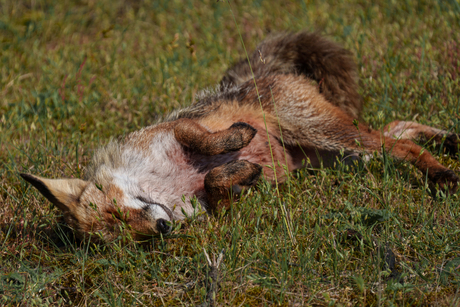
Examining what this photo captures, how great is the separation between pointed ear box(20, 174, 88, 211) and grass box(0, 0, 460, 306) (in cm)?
30

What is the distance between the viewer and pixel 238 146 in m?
3.71

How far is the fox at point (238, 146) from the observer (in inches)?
138

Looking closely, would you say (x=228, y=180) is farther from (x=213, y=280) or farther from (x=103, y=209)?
(x=103, y=209)

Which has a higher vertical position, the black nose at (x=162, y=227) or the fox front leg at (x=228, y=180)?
the fox front leg at (x=228, y=180)

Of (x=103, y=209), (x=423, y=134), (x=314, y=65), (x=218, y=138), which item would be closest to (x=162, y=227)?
(x=103, y=209)

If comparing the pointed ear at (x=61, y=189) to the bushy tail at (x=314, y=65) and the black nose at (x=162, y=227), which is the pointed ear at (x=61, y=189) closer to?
the black nose at (x=162, y=227)

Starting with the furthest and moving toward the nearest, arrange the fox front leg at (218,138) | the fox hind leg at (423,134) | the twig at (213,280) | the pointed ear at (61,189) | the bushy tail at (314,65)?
the bushy tail at (314,65)
the fox hind leg at (423,134)
the fox front leg at (218,138)
the pointed ear at (61,189)
the twig at (213,280)

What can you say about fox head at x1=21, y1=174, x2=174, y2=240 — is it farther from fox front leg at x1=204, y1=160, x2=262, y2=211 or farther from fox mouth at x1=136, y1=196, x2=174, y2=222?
fox front leg at x1=204, y1=160, x2=262, y2=211

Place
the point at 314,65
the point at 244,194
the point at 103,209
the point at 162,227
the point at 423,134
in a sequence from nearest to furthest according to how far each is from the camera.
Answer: the point at 162,227, the point at 103,209, the point at 244,194, the point at 423,134, the point at 314,65

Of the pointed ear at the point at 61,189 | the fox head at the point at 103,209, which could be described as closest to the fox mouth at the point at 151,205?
the fox head at the point at 103,209

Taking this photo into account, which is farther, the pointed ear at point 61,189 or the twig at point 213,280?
the pointed ear at point 61,189

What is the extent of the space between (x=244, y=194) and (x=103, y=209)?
126 cm

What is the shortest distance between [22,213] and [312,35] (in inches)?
149

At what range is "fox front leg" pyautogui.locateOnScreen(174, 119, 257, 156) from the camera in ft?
12.2
